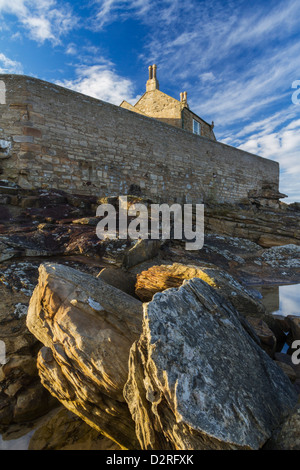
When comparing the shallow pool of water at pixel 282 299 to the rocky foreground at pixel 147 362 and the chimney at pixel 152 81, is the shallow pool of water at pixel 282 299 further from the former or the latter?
the chimney at pixel 152 81

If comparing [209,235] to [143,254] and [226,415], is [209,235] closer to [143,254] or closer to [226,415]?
[143,254]

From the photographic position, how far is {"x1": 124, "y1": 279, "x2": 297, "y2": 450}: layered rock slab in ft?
4.65

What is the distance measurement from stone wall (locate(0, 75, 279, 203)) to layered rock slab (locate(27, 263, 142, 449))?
7606mm

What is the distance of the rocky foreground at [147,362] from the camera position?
1503 millimetres

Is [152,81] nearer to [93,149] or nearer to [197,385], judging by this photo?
[93,149]

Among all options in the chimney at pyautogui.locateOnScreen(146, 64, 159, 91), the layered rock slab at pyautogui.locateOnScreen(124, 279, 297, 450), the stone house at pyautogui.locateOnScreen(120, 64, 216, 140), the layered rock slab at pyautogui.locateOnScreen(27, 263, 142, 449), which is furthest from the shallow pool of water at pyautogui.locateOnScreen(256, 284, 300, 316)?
the chimney at pyautogui.locateOnScreen(146, 64, 159, 91)

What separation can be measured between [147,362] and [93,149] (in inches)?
398

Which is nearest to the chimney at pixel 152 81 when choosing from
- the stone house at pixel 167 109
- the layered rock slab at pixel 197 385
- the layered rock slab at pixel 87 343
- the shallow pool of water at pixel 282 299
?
the stone house at pixel 167 109

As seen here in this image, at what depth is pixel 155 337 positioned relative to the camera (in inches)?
66.9

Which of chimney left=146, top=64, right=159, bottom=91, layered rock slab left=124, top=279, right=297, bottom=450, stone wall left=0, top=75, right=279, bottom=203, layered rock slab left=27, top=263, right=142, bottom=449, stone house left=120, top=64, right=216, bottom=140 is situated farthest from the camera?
chimney left=146, top=64, right=159, bottom=91

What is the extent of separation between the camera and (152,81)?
69.5 ft

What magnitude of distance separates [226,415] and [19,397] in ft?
6.32

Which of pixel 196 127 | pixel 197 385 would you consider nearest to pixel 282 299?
pixel 197 385

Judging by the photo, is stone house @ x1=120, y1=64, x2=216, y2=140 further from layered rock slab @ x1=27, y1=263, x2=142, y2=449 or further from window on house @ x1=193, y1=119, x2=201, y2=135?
layered rock slab @ x1=27, y1=263, x2=142, y2=449
